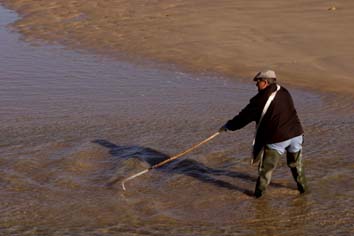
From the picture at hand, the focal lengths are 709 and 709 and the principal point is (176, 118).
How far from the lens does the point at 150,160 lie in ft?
26.0

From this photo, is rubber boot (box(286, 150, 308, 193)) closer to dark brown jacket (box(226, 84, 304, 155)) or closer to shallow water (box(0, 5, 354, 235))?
shallow water (box(0, 5, 354, 235))

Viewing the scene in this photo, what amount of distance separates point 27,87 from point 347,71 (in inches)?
206

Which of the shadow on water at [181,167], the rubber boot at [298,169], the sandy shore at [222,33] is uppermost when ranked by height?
the sandy shore at [222,33]

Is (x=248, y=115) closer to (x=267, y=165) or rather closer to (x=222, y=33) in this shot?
(x=267, y=165)

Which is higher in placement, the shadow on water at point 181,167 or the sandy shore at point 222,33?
the sandy shore at point 222,33

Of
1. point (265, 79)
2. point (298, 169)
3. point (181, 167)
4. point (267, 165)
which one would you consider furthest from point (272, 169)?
point (181, 167)

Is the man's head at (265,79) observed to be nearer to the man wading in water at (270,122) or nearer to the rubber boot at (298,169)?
the man wading in water at (270,122)

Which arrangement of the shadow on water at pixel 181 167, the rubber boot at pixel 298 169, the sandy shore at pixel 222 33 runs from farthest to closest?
the sandy shore at pixel 222 33, the shadow on water at pixel 181 167, the rubber boot at pixel 298 169

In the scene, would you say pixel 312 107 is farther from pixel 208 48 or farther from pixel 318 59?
pixel 208 48

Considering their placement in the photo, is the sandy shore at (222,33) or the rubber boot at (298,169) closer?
the rubber boot at (298,169)

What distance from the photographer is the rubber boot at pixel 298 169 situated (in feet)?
21.5

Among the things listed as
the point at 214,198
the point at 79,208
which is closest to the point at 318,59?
the point at 214,198

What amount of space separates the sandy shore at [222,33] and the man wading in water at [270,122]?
449cm

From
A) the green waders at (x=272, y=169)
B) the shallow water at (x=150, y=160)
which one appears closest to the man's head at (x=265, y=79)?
the green waders at (x=272, y=169)
